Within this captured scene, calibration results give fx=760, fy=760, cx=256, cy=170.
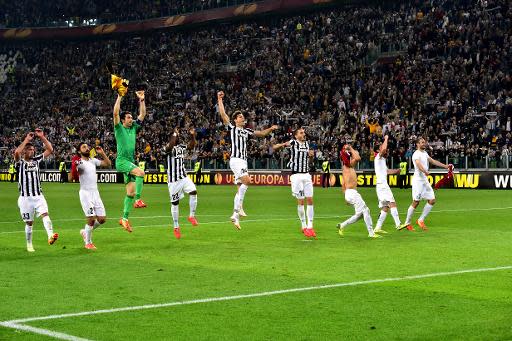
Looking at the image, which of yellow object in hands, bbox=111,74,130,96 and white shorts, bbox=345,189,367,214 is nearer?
yellow object in hands, bbox=111,74,130,96

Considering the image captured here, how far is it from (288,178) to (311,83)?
27.0ft

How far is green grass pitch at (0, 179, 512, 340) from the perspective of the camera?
7754 mm

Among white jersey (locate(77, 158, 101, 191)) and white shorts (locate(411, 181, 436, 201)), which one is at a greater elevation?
white jersey (locate(77, 158, 101, 191))

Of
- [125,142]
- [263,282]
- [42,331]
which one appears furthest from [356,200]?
[42,331]

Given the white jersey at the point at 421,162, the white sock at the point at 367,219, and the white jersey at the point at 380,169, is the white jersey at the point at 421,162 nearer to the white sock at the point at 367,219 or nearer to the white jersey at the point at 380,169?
the white jersey at the point at 380,169

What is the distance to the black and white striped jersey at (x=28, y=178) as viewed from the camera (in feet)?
49.2

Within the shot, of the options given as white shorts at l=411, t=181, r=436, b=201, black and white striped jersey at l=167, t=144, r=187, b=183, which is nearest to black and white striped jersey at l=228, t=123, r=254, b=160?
black and white striped jersey at l=167, t=144, r=187, b=183

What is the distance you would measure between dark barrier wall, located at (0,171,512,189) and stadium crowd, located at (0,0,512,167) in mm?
964

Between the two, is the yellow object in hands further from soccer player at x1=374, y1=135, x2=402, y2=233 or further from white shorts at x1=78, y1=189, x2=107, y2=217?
soccer player at x1=374, y1=135, x2=402, y2=233

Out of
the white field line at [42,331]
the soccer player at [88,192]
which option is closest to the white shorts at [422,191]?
the soccer player at [88,192]

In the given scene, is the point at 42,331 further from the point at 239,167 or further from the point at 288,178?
the point at 288,178

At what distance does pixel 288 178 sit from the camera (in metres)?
49.1

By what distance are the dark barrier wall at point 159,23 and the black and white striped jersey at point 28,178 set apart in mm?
47194

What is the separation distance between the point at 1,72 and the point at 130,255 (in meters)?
70.3
